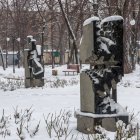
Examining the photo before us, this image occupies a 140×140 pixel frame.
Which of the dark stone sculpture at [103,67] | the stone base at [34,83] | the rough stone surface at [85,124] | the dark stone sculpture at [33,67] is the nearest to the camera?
the rough stone surface at [85,124]

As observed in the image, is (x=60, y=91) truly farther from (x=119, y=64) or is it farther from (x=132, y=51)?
(x=132, y=51)

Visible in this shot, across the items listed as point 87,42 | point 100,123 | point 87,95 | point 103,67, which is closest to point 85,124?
point 100,123

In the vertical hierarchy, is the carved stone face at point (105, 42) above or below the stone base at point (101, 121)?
above

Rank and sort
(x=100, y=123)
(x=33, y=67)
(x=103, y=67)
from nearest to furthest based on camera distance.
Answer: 1. (x=100, y=123)
2. (x=103, y=67)
3. (x=33, y=67)

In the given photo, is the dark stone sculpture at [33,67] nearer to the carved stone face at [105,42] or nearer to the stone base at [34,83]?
the stone base at [34,83]

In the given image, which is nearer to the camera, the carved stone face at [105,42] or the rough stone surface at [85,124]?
the rough stone surface at [85,124]

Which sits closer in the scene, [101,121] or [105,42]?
[101,121]

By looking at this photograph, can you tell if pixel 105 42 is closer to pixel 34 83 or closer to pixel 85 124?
pixel 85 124

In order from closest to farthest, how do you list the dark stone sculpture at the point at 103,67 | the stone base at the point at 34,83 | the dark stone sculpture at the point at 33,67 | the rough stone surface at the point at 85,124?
the rough stone surface at the point at 85,124, the dark stone sculpture at the point at 103,67, the stone base at the point at 34,83, the dark stone sculpture at the point at 33,67

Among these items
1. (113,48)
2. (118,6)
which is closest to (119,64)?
(113,48)

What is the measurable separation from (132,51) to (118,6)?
8.68 m

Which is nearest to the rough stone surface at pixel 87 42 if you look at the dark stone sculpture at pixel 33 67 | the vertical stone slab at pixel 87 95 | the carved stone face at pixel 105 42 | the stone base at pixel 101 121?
the carved stone face at pixel 105 42

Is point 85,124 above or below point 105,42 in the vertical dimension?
below

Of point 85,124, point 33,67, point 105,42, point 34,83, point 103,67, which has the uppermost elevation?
point 105,42
